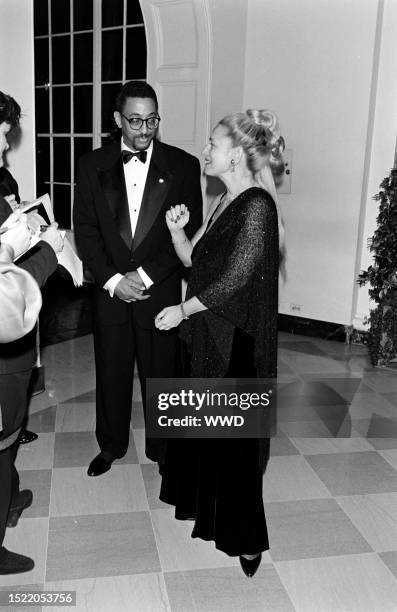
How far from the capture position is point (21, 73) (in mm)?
3947

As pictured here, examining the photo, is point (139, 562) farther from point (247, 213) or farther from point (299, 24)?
point (299, 24)

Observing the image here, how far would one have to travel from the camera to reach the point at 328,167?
582cm

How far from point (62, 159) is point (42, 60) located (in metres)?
1.42

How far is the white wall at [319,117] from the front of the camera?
18.1ft

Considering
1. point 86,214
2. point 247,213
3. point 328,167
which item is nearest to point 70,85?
point 328,167

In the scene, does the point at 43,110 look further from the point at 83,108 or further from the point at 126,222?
the point at 126,222

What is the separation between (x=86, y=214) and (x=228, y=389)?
121 centimetres

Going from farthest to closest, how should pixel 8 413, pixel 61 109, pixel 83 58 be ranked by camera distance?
pixel 61 109, pixel 83 58, pixel 8 413

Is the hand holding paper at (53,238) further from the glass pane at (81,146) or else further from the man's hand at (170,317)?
the glass pane at (81,146)

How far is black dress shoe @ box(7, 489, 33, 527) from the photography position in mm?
2742

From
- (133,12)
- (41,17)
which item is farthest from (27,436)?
(41,17)

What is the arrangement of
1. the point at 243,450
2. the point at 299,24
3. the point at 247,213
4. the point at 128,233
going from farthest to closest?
the point at 299,24, the point at 128,233, the point at 243,450, the point at 247,213

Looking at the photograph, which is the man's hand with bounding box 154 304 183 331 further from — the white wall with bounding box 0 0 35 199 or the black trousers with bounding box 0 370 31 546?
the white wall with bounding box 0 0 35 199

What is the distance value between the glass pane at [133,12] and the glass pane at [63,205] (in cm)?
242
